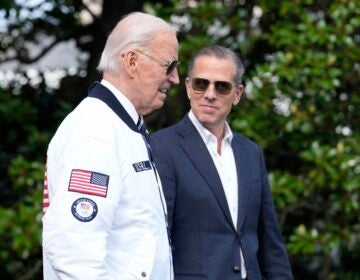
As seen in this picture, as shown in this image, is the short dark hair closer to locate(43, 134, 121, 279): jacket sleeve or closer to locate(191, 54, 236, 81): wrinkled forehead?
locate(191, 54, 236, 81): wrinkled forehead

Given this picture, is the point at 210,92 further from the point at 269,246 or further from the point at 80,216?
the point at 80,216

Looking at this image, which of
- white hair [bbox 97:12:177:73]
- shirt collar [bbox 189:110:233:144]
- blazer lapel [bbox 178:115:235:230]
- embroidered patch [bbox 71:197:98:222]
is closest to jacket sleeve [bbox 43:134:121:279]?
embroidered patch [bbox 71:197:98:222]

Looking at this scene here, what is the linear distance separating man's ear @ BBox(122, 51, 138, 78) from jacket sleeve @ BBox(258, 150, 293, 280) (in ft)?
4.68

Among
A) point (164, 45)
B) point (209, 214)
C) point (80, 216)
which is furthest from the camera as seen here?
point (209, 214)

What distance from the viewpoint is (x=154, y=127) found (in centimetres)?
722

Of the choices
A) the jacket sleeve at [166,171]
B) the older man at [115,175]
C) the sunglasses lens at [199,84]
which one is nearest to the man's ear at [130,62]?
the older man at [115,175]

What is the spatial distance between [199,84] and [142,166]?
144 cm

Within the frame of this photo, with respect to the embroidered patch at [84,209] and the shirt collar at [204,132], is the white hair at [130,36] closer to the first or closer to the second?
the embroidered patch at [84,209]

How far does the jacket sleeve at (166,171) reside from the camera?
12.3ft

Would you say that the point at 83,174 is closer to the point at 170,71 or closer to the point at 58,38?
the point at 170,71

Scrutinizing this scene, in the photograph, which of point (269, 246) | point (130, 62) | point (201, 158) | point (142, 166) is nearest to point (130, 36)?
point (130, 62)

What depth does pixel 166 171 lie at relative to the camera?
3.84 m

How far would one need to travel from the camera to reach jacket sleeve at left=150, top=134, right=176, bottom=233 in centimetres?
376

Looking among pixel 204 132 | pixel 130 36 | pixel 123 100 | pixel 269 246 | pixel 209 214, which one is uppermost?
pixel 130 36
